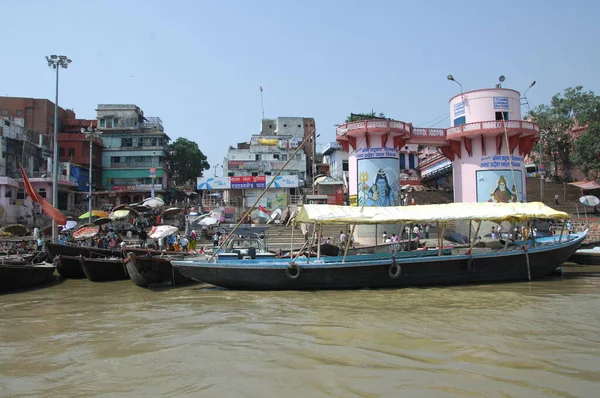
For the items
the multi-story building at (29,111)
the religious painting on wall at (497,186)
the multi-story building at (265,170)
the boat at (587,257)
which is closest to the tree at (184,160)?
the multi-story building at (265,170)

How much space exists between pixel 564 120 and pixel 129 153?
39005 millimetres

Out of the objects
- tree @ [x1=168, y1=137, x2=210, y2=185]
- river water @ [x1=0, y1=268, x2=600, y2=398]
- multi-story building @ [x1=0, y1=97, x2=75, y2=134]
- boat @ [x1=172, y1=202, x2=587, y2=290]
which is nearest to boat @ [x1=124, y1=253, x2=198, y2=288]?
boat @ [x1=172, y1=202, x2=587, y2=290]

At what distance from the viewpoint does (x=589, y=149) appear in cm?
3189

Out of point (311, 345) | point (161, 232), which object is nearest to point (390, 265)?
point (311, 345)

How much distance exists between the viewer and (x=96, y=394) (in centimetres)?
546

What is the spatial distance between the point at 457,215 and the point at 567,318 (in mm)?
5103

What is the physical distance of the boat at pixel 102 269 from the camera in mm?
16281

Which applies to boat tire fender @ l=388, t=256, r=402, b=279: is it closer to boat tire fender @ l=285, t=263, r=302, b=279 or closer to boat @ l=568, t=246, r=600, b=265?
boat tire fender @ l=285, t=263, r=302, b=279

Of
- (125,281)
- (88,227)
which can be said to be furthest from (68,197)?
(125,281)

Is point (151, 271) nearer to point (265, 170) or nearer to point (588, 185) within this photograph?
point (265, 170)

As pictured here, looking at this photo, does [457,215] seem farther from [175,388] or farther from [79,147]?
[79,147]

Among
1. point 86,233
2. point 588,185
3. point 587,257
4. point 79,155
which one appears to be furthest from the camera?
point 79,155

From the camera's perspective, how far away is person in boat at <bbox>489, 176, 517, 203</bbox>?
23.8m

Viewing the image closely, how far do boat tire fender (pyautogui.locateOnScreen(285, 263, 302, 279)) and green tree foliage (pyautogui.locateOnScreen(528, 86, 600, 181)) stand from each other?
29.2 meters
